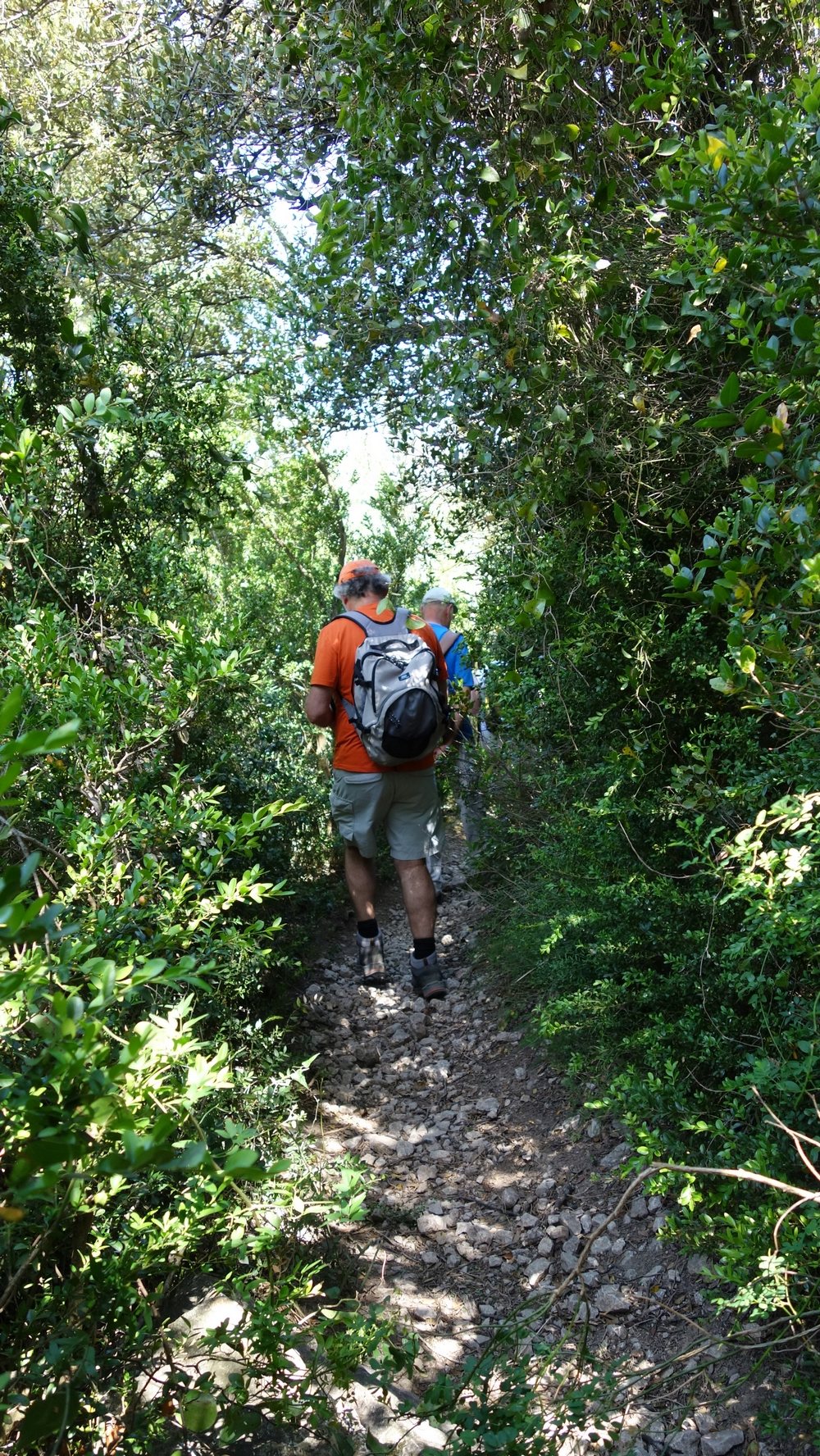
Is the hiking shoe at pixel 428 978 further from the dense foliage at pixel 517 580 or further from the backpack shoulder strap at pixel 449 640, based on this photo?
the backpack shoulder strap at pixel 449 640

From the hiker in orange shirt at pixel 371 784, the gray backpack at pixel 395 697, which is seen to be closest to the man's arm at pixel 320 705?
the hiker in orange shirt at pixel 371 784

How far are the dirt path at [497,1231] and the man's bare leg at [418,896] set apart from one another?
1.36 ft

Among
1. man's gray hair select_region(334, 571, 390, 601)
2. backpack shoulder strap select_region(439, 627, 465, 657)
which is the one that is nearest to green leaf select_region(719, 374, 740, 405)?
man's gray hair select_region(334, 571, 390, 601)

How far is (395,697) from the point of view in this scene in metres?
5.14

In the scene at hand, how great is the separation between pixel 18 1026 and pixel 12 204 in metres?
3.20

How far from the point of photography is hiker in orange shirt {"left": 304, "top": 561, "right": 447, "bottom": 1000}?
214 inches

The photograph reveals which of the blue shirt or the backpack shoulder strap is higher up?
the backpack shoulder strap

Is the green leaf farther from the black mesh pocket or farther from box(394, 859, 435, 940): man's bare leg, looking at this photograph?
box(394, 859, 435, 940): man's bare leg

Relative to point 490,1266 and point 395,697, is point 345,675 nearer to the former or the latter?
point 395,697

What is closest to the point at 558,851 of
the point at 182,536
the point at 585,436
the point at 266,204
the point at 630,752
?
the point at 630,752

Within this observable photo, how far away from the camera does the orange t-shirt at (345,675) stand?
17.9 ft

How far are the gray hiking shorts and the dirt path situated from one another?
0.85 meters

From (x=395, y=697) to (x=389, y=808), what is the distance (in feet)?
2.57

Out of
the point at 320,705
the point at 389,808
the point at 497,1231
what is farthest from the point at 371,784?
the point at 497,1231
